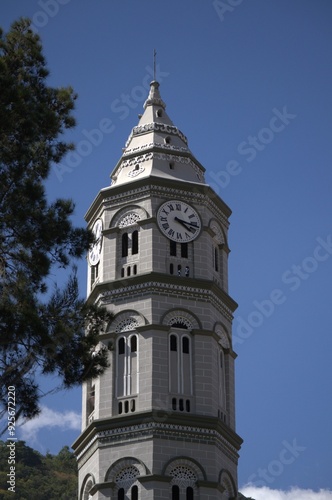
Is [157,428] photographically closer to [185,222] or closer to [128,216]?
[185,222]

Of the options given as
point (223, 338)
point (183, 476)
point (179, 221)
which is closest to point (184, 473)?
point (183, 476)

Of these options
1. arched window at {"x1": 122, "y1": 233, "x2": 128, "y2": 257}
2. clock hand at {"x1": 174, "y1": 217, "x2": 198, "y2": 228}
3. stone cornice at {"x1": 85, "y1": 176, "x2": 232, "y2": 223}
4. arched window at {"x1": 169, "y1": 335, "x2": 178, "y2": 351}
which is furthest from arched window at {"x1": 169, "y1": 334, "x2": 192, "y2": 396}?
stone cornice at {"x1": 85, "y1": 176, "x2": 232, "y2": 223}

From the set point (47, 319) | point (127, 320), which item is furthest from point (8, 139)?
point (127, 320)

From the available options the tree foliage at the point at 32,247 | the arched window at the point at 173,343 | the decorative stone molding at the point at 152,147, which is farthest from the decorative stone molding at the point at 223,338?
the tree foliage at the point at 32,247

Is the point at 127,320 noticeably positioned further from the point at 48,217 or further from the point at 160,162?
the point at 48,217

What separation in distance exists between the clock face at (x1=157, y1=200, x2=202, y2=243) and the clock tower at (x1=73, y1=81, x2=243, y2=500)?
5 centimetres

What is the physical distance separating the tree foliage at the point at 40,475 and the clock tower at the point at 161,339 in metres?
28.4

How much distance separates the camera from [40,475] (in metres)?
92.5

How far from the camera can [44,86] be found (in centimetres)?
3281

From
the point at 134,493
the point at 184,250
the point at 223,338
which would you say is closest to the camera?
the point at 134,493

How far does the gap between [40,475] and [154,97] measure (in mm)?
43734

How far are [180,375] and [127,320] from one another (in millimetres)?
3169

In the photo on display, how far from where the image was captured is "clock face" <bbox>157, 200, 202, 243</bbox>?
50.6 meters

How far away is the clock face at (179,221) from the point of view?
5056 cm
